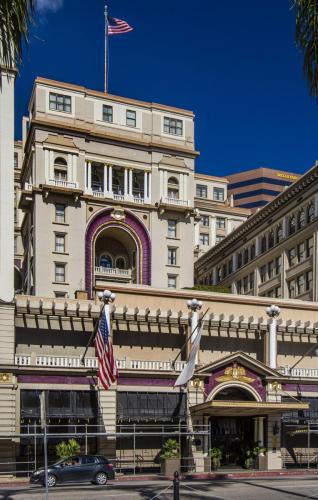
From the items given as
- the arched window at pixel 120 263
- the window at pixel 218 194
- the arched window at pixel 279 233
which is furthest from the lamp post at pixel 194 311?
the window at pixel 218 194

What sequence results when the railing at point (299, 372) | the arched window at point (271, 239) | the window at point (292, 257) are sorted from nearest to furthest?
the railing at point (299, 372)
the window at point (292, 257)
the arched window at point (271, 239)

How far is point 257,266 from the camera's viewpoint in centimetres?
7775

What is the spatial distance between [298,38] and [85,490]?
70.0ft

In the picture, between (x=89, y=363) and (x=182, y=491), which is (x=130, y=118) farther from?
(x=182, y=491)

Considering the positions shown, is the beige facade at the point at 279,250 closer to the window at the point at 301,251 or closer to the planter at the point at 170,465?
the window at the point at 301,251

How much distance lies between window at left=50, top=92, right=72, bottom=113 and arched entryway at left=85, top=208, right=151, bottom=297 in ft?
34.0

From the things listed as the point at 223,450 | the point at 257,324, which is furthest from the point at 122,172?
the point at 223,450

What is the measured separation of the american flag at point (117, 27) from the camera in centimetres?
6506

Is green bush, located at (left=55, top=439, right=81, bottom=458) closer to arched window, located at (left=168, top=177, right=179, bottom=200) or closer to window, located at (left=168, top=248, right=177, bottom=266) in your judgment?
window, located at (left=168, top=248, right=177, bottom=266)

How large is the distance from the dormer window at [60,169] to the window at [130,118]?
8.22 metres

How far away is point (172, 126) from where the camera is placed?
70312mm

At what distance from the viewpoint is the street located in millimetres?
26469

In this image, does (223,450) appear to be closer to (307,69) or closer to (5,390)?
(5,390)

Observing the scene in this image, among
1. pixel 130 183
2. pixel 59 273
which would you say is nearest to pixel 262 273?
pixel 130 183
